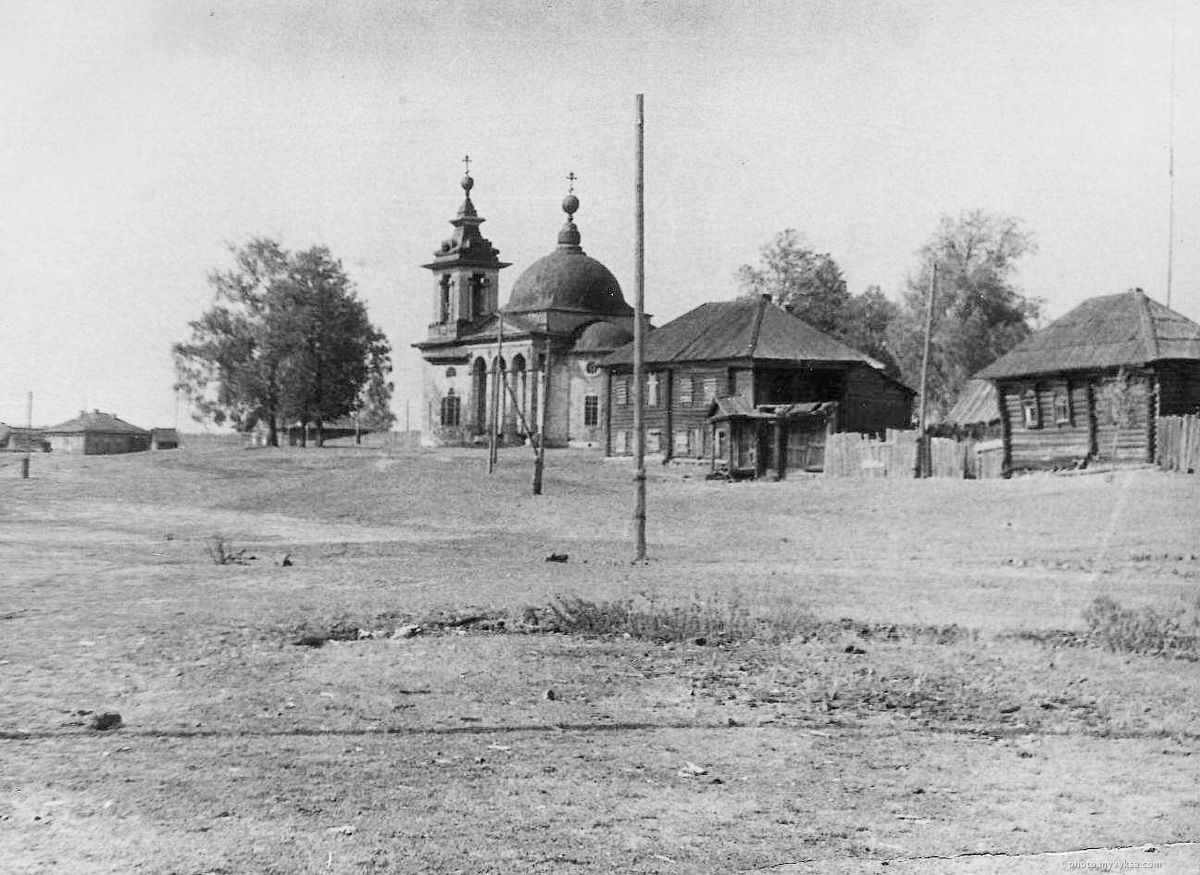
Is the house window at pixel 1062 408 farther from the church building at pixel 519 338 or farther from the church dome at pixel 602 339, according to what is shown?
the church dome at pixel 602 339

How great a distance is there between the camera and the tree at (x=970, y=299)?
185 feet

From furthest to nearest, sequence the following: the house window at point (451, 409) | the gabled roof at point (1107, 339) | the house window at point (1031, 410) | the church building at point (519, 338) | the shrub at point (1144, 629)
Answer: the house window at point (451, 409)
the church building at point (519, 338)
the house window at point (1031, 410)
the gabled roof at point (1107, 339)
the shrub at point (1144, 629)

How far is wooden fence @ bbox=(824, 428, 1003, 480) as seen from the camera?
34656mm

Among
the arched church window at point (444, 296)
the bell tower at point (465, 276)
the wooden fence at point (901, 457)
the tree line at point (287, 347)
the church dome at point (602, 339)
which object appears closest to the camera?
the wooden fence at point (901, 457)

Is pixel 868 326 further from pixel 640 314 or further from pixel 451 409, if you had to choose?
pixel 640 314

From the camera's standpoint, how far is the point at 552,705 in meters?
9.22

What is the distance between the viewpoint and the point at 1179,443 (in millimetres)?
29500

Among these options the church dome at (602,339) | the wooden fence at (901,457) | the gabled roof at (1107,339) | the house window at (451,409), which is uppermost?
the church dome at (602,339)

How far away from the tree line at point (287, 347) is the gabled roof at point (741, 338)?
11396 millimetres

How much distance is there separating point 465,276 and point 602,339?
11610 millimetres

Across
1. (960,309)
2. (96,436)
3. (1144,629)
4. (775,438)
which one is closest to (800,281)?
(960,309)

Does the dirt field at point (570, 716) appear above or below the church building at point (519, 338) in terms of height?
below

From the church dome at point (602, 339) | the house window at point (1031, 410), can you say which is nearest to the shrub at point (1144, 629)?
the house window at point (1031, 410)

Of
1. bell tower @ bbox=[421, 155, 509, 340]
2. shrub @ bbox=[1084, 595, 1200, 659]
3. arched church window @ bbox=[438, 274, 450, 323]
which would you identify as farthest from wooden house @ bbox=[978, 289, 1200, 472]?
arched church window @ bbox=[438, 274, 450, 323]
